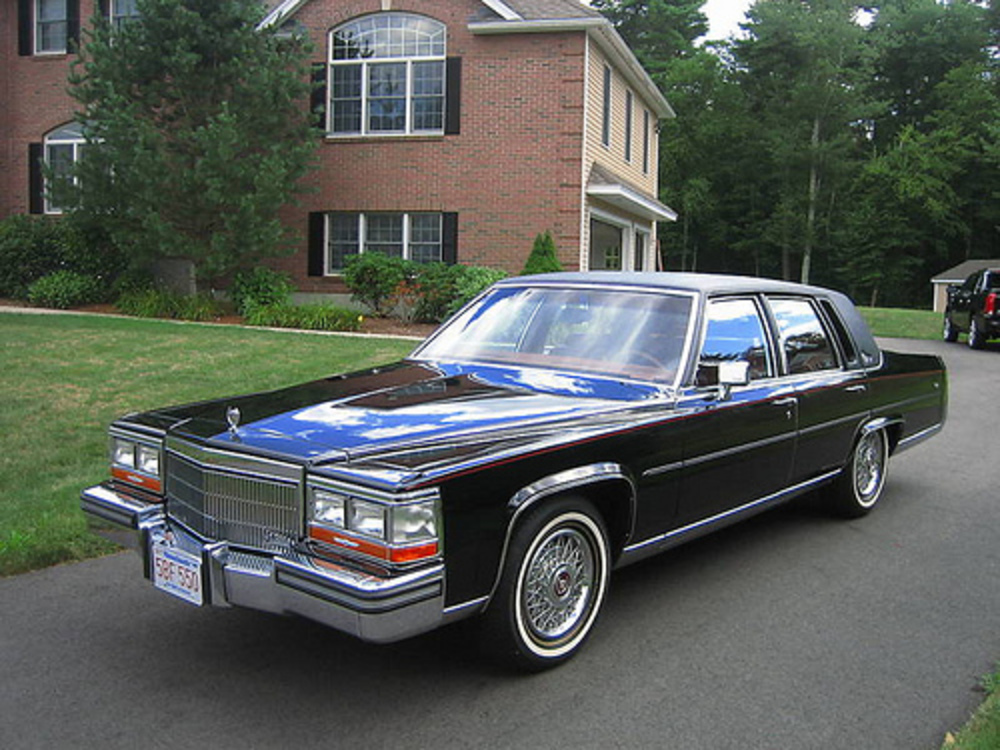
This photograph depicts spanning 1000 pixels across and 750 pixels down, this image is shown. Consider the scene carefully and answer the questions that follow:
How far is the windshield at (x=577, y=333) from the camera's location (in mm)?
4660

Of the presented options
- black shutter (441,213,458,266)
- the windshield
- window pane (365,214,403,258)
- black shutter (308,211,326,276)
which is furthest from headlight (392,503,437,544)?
black shutter (308,211,326,276)

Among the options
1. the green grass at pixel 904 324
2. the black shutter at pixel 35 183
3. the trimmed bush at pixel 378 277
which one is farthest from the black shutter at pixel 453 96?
the green grass at pixel 904 324

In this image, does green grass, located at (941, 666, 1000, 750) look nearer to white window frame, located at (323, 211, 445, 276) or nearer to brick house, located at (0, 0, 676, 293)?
brick house, located at (0, 0, 676, 293)

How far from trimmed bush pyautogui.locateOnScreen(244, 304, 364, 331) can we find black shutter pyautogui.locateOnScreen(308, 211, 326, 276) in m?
3.26

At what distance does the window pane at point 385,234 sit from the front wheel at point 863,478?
14276 mm

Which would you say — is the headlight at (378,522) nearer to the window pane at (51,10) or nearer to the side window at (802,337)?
the side window at (802,337)

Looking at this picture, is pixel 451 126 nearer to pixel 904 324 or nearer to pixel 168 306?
pixel 168 306

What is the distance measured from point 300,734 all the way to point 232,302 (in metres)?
15.8

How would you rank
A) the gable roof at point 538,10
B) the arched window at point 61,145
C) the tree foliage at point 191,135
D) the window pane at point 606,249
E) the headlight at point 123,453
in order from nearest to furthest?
1. the headlight at point 123,453
2. the tree foliage at point 191,135
3. the gable roof at point 538,10
4. the arched window at point 61,145
5. the window pane at point 606,249

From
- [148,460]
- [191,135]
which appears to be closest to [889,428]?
[148,460]

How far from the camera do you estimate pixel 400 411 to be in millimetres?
3883

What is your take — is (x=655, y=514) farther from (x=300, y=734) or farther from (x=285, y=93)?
(x=285, y=93)

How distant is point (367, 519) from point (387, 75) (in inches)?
687

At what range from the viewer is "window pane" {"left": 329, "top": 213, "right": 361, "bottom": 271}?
65.0 ft
